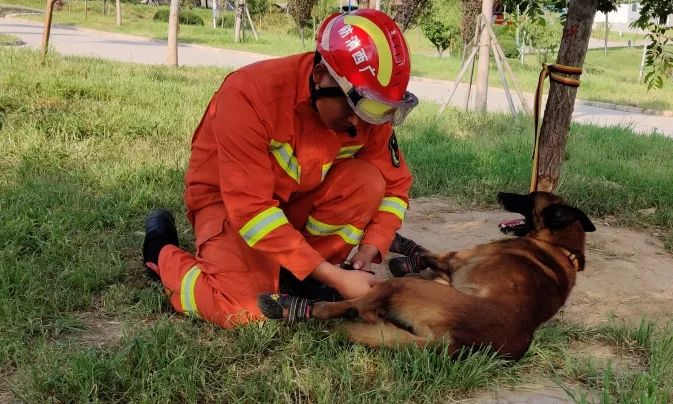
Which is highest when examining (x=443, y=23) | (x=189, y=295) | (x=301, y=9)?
(x=301, y=9)

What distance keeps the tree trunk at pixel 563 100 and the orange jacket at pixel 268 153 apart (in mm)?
1576

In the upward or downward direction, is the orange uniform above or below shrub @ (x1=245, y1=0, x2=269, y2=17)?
below

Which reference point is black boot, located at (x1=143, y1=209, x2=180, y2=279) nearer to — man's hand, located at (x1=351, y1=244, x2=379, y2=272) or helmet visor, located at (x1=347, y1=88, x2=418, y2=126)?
man's hand, located at (x1=351, y1=244, x2=379, y2=272)

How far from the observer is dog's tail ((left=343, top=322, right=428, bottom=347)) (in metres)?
2.37

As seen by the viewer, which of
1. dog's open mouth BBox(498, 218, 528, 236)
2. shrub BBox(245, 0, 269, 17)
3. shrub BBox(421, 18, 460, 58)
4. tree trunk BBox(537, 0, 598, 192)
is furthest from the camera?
shrub BBox(245, 0, 269, 17)

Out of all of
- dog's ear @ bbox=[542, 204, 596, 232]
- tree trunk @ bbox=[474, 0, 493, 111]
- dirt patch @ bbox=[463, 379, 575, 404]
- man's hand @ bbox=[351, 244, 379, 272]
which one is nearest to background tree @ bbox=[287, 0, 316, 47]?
tree trunk @ bbox=[474, 0, 493, 111]

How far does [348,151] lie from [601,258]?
1996 mm

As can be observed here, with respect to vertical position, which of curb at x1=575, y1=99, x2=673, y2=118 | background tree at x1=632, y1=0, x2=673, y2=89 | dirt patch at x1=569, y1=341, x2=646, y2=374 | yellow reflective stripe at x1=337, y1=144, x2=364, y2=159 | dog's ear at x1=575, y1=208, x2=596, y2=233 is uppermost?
background tree at x1=632, y1=0, x2=673, y2=89

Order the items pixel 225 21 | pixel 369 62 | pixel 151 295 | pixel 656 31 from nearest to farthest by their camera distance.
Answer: pixel 369 62 < pixel 151 295 < pixel 656 31 < pixel 225 21

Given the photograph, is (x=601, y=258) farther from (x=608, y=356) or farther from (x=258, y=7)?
(x=258, y=7)

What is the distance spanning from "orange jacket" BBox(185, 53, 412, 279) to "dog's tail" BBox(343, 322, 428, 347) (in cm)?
30

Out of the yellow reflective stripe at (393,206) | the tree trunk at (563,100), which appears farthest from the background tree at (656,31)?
the yellow reflective stripe at (393,206)

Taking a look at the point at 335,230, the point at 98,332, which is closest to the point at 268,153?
the point at 335,230

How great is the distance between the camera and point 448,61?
2080 centimetres
